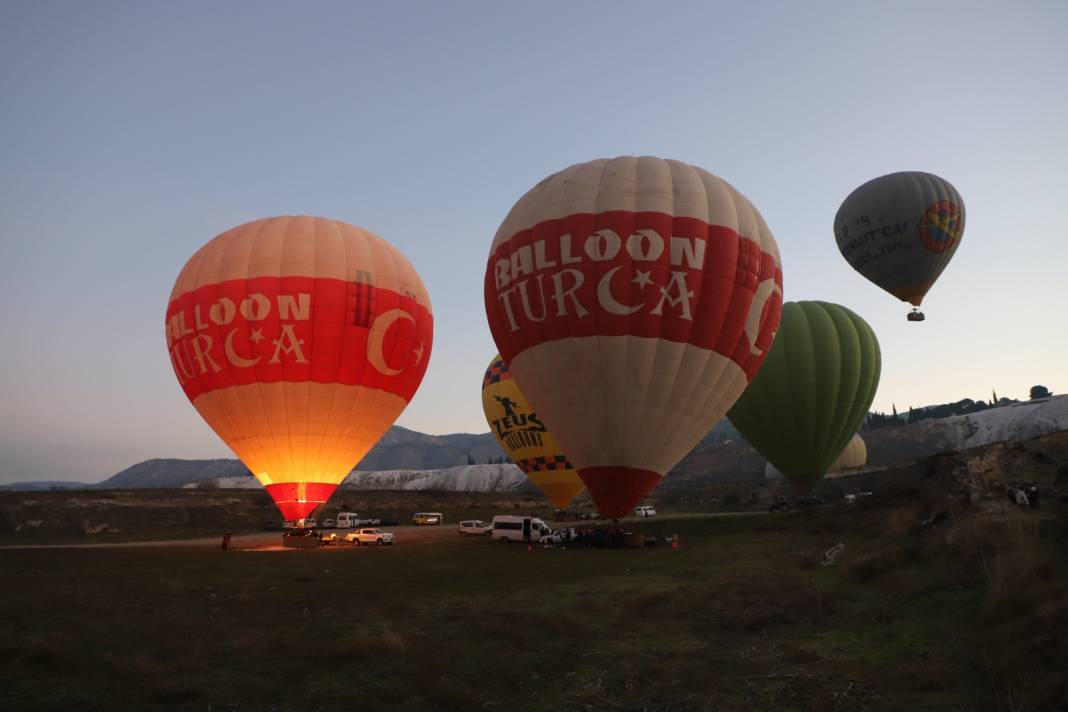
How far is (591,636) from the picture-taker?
11.3m

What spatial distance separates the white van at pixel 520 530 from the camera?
32.5m

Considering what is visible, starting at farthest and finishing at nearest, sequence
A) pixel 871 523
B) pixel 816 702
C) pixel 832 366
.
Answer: pixel 832 366, pixel 871 523, pixel 816 702

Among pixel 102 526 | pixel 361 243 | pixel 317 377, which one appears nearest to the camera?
pixel 317 377

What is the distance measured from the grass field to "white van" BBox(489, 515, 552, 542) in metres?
13.2

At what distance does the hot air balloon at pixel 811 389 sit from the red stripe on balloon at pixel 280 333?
769 inches

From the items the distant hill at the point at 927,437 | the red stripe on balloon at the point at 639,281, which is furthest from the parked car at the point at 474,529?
the distant hill at the point at 927,437

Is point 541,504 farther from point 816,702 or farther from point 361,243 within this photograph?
point 816,702

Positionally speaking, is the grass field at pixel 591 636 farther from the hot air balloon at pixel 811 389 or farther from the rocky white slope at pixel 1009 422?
the rocky white slope at pixel 1009 422

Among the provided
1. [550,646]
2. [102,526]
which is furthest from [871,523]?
[102,526]

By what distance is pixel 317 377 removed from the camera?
28.8m

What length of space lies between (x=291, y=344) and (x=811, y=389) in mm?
25520

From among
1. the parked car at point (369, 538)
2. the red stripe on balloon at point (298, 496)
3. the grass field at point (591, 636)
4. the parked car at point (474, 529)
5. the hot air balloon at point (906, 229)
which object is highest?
the hot air balloon at point (906, 229)

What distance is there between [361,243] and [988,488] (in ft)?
83.7

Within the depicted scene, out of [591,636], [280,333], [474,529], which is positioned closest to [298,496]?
[280,333]
